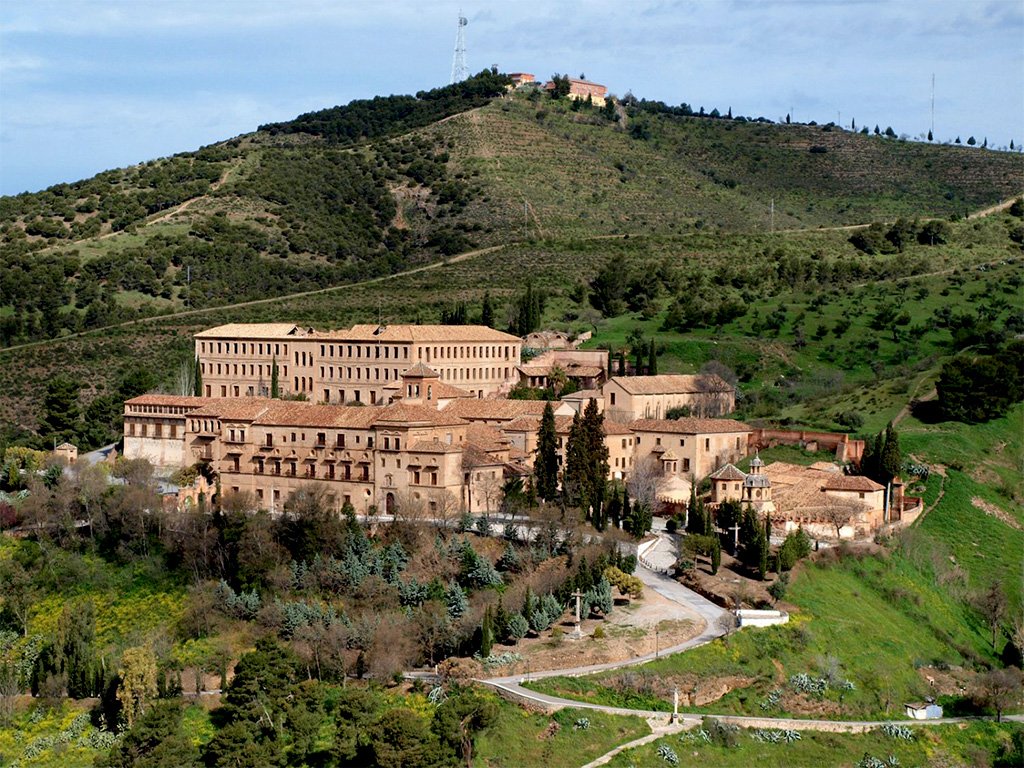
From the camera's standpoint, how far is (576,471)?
58969 millimetres

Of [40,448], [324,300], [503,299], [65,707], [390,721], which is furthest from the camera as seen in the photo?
[324,300]

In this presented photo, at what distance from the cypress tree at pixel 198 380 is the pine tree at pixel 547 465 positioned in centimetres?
2214

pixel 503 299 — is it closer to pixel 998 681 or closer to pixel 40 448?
pixel 40 448

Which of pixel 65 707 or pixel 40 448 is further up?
pixel 40 448

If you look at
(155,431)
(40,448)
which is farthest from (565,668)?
(40,448)

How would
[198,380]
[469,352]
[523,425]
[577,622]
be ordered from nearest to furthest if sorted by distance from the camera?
[577,622] < [523,425] < [469,352] < [198,380]

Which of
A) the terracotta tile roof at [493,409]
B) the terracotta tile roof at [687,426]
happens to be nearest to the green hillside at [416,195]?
the terracotta tile roof at [493,409]

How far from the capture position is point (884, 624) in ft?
177

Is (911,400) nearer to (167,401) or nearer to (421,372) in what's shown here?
(421,372)

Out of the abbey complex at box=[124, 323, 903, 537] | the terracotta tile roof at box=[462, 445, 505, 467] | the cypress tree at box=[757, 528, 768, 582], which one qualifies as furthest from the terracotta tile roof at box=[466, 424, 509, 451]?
the cypress tree at box=[757, 528, 768, 582]

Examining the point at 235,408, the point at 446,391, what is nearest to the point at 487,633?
the point at 446,391

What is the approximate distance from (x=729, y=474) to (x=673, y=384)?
511 inches

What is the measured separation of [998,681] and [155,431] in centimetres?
3548

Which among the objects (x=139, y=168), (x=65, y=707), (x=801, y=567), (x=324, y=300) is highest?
(x=139, y=168)
